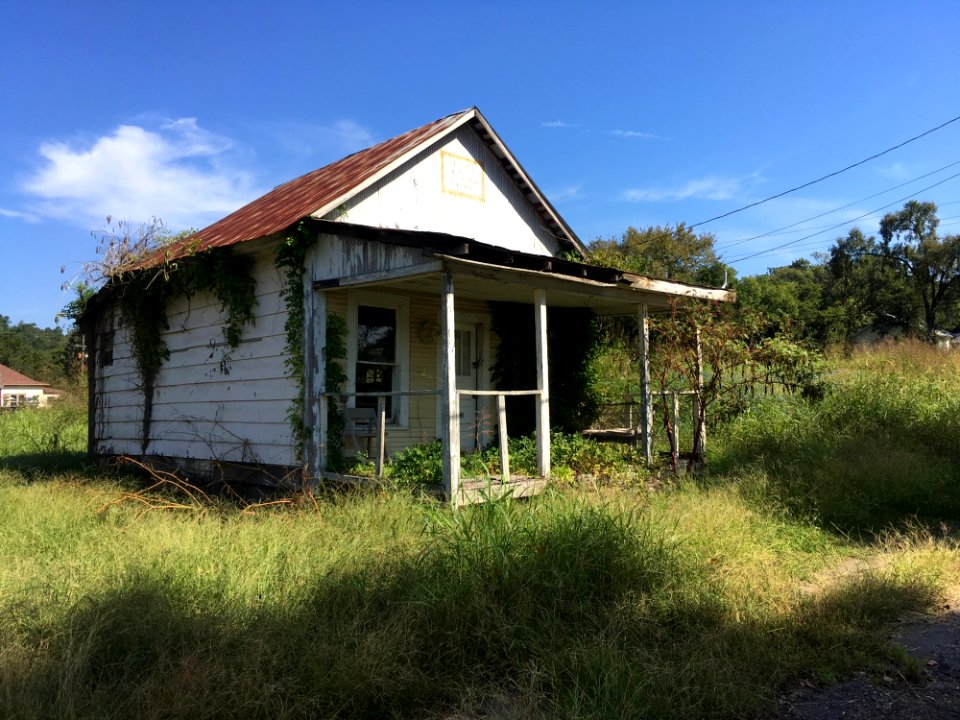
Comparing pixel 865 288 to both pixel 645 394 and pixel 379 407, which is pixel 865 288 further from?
pixel 379 407

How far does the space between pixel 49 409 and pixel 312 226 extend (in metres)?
19.4

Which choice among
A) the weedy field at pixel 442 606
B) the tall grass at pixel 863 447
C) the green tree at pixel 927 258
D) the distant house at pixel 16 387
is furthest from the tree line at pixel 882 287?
the distant house at pixel 16 387

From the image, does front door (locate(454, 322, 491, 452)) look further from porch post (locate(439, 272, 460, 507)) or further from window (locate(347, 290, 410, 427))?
porch post (locate(439, 272, 460, 507))

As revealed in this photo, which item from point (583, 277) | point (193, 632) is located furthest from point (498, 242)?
point (193, 632)

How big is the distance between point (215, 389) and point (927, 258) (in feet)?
156

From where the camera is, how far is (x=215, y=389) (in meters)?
9.80

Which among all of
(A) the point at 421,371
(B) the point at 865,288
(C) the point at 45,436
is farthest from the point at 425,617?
(B) the point at 865,288

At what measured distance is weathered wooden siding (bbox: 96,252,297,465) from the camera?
28.9 ft

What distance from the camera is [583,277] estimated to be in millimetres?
7996

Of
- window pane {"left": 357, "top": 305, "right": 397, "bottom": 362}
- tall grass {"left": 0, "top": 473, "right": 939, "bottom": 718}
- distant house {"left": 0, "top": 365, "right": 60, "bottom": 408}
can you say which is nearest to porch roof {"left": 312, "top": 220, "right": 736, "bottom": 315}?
window pane {"left": 357, "top": 305, "right": 397, "bottom": 362}

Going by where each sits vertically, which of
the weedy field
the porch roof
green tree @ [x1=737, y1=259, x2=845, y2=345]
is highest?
green tree @ [x1=737, y1=259, x2=845, y2=345]

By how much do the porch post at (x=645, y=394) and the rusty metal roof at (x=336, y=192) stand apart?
319 cm

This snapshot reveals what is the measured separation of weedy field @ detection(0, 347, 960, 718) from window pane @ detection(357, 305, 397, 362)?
2660mm

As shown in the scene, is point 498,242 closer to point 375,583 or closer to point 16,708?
point 375,583
